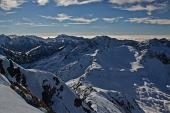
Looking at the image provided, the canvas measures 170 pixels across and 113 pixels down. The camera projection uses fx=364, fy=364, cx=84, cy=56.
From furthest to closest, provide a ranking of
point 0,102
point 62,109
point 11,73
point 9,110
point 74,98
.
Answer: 1. point 74,98
2. point 62,109
3. point 11,73
4. point 0,102
5. point 9,110

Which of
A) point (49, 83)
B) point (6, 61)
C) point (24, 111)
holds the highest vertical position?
point (24, 111)

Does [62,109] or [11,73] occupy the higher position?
[11,73]

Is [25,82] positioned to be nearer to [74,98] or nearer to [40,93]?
[40,93]

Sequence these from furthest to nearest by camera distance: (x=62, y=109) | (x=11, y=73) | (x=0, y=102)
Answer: (x=62, y=109) < (x=11, y=73) < (x=0, y=102)

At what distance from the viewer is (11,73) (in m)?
124

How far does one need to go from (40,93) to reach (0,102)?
102437 millimetres

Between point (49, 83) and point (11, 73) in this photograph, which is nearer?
point (11, 73)

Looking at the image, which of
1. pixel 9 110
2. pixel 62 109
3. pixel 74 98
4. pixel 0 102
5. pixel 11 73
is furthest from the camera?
pixel 74 98

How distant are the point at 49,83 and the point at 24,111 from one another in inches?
4196

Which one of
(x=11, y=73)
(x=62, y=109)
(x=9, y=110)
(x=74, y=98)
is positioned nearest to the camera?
(x=9, y=110)

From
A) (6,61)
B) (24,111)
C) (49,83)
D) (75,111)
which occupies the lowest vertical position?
(75,111)

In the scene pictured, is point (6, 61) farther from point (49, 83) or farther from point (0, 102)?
point (0, 102)

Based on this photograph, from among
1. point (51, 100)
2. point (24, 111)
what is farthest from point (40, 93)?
point (24, 111)

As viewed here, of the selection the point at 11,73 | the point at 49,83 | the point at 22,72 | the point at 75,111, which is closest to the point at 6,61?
the point at 11,73
